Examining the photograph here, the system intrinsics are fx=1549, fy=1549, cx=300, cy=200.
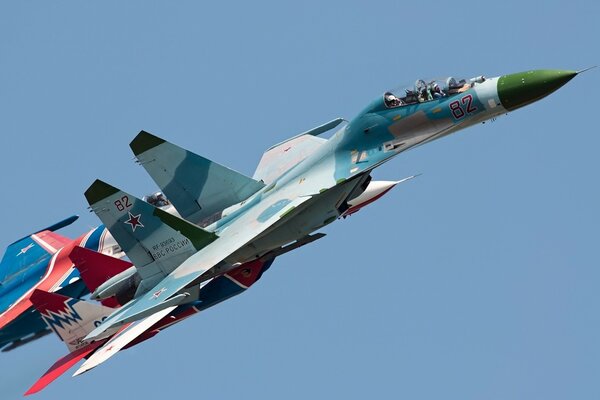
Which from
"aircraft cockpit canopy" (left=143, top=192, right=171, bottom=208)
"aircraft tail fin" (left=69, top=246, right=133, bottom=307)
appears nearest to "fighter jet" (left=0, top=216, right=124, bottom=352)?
"aircraft cockpit canopy" (left=143, top=192, right=171, bottom=208)

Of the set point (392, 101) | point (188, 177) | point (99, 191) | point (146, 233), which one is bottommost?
point (392, 101)

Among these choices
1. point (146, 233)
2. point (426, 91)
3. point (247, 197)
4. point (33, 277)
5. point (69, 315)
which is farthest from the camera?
point (33, 277)

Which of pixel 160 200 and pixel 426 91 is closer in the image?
pixel 426 91

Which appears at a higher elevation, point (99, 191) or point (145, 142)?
point (145, 142)

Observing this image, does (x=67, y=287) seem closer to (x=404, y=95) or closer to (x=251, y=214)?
(x=251, y=214)

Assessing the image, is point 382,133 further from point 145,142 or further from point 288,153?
point 145,142

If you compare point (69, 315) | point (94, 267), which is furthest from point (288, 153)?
point (69, 315)

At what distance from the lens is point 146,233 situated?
1156 inches

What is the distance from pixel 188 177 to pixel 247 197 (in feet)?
4.27

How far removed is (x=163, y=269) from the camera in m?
29.3

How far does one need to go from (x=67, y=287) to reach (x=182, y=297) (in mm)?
5098

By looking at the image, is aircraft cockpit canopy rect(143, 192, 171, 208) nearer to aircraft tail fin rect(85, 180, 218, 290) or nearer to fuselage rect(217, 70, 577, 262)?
aircraft tail fin rect(85, 180, 218, 290)

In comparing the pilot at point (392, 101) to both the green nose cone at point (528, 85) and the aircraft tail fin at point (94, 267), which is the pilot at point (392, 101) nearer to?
the green nose cone at point (528, 85)

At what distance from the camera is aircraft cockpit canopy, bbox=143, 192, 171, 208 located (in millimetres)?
32906
